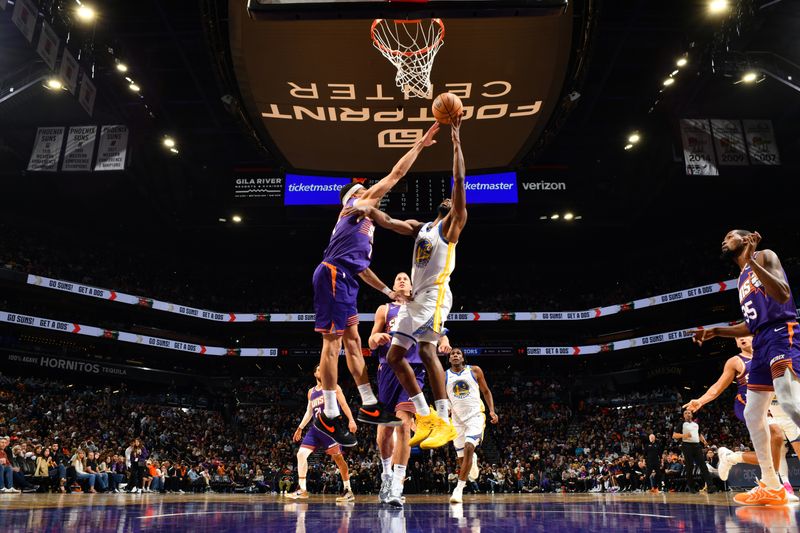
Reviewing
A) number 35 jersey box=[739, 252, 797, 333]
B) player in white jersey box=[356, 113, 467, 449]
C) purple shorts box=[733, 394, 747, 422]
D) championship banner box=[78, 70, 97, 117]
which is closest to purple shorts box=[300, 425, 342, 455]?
player in white jersey box=[356, 113, 467, 449]

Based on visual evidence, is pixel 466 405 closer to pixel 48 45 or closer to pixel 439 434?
pixel 439 434

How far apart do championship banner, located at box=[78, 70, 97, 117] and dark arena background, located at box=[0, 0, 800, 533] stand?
0.36ft

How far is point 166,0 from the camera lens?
55.6ft

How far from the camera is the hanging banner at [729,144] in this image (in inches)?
789

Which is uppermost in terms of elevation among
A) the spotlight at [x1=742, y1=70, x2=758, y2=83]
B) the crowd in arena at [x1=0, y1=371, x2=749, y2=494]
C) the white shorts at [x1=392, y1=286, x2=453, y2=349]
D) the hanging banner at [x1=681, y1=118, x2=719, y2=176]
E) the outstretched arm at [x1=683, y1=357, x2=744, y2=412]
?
the spotlight at [x1=742, y1=70, x2=758, y2=83]

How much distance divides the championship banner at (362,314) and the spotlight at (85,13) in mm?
16285

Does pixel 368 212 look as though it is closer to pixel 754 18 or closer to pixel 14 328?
pixel 754 18

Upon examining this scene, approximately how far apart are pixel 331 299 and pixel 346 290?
0.18 m

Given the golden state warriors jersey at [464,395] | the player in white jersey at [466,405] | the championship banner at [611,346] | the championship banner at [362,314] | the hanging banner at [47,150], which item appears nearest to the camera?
the player in white jersey at [466,405]

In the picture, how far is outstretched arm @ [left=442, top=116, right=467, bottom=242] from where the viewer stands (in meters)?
5.12

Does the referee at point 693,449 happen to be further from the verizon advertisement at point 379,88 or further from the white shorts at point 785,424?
the verizon advertisement at point 379,88

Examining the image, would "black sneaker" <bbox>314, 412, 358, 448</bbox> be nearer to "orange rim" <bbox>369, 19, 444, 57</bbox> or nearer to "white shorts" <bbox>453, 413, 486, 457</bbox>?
"white shorts" <bbox>453, 413, 486, 457</bbox>

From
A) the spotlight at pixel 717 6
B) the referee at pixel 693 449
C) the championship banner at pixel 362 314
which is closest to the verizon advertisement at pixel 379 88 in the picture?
the referee at pixel 693 449

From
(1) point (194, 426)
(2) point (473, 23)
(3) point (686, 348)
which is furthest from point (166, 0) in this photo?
(3) point (686, 348)
